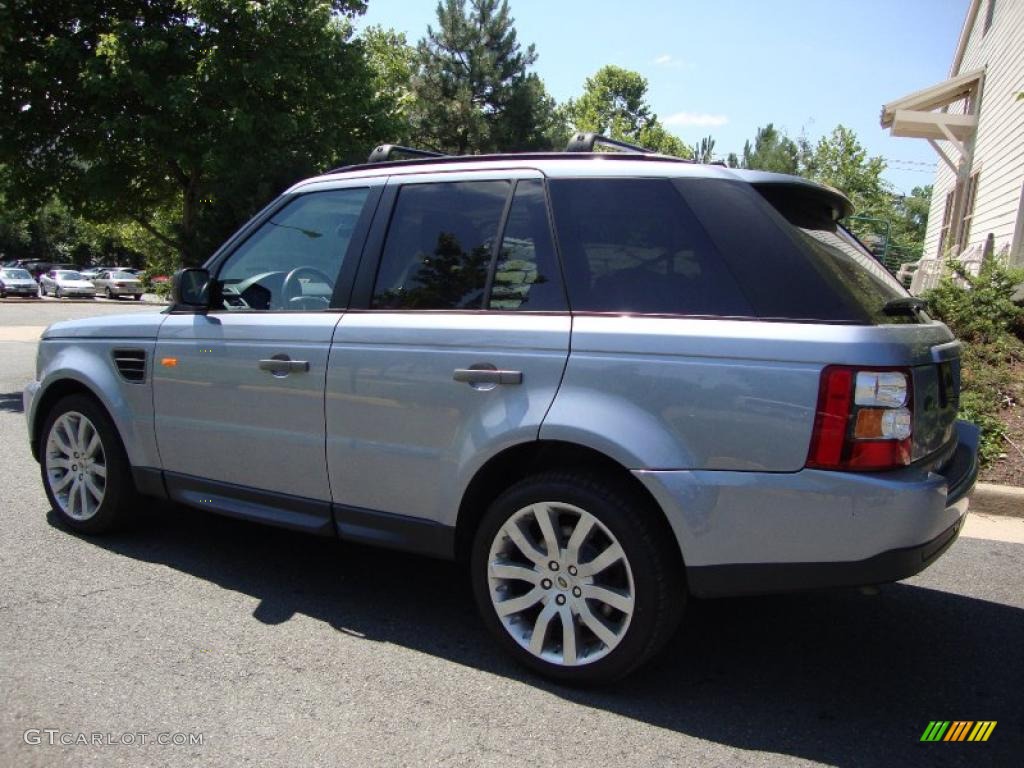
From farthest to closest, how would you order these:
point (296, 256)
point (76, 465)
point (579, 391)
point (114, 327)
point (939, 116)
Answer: point (939, 116) → point (76, 465) → point (114, 327) → point (296, 256) → point (579, 391)

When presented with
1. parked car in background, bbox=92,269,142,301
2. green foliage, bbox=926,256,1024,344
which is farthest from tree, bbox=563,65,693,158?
green foliage, bbox=926,256,1024,344

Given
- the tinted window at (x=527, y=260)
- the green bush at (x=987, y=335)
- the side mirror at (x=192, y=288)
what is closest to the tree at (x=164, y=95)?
the side mirror at (x=192, y=288)

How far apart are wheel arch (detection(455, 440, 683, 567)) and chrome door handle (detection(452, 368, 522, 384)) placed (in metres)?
0.24

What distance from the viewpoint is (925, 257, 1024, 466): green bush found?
21.2ft

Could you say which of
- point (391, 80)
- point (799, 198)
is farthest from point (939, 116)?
point (391, 80)

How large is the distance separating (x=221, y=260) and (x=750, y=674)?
10.3 feet

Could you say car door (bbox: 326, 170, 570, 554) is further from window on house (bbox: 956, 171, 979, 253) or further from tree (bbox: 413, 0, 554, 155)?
tree (bbox: 413, 0, 554, 155)

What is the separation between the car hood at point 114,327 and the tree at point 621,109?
63621 mm

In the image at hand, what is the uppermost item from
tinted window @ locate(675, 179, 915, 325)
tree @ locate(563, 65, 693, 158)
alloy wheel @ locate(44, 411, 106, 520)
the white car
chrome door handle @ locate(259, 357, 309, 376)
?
tree @ locate(563, 65, 693, 158)

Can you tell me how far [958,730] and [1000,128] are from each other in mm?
13740

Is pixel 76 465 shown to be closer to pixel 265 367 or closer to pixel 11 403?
pixel 265 367

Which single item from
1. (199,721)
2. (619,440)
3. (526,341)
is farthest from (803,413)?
(199,721)

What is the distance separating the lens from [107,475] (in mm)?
4391

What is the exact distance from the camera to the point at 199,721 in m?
2.77
